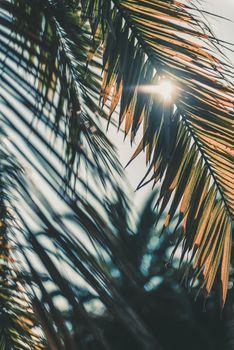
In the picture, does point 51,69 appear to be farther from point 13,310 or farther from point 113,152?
point 13,310

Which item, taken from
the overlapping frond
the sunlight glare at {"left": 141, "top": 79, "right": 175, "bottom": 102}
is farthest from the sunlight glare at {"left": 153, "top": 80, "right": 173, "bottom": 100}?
the overlapping frond

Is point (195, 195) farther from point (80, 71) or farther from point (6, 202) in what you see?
point (80, 71)

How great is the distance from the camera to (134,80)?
1.55m

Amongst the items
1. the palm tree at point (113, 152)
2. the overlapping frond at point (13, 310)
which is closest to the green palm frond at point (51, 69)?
the palm tree at point (113, 152)

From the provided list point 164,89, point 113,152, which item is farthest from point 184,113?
point 113,152

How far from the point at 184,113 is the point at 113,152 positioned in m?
0.48

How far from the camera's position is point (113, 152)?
6.25ft

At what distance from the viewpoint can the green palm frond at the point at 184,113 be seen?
1448mm

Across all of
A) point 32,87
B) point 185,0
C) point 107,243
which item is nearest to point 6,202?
point 107,243

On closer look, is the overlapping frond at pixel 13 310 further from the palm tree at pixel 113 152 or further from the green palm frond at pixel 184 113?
the green palm frond at pixel 184 113

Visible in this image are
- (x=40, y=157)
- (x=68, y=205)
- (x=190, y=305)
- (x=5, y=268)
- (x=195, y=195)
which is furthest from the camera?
(x=190, y=305)

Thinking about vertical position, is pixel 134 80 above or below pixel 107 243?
above

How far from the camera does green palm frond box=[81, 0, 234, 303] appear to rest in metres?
1.45

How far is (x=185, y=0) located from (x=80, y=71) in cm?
70
